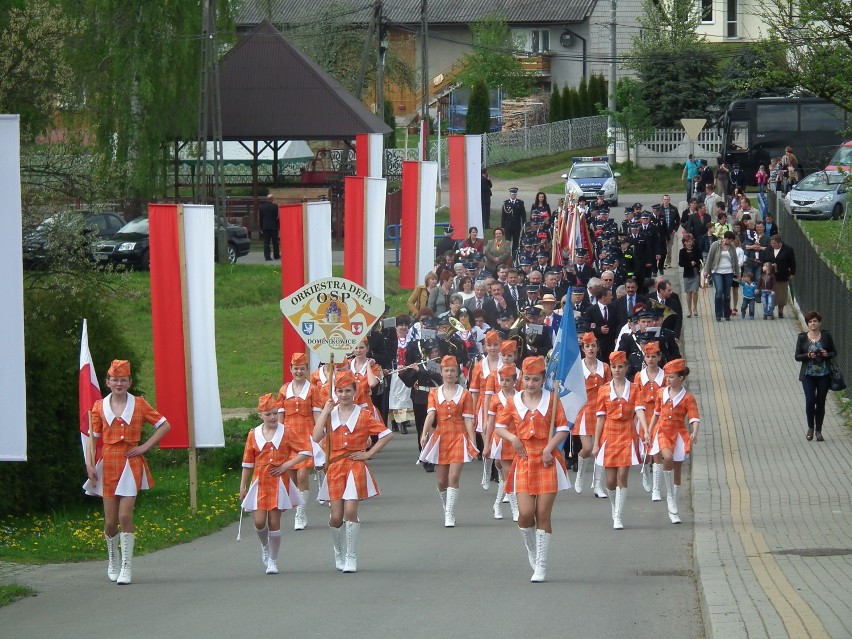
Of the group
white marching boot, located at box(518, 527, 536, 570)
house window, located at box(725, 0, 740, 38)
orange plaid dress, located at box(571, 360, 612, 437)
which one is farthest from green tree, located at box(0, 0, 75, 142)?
house window, located at box(725, 0, 740, 38)

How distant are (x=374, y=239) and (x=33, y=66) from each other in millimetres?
5556

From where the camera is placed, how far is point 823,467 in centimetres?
1652

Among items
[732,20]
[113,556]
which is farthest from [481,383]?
[732,20]

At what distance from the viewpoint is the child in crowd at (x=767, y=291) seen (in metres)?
28.2

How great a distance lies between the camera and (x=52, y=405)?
52.2ft

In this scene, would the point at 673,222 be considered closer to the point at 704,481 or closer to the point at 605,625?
the point at 704,481

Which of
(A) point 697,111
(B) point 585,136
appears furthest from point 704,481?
(B) point 585,136

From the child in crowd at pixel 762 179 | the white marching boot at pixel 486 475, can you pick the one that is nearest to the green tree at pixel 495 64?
the child in crowd at pixel 762 179

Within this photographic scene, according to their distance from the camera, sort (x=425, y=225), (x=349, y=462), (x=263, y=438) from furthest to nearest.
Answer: (x=425, y=225) < (x=349, y=462) < (x=263, y=438)

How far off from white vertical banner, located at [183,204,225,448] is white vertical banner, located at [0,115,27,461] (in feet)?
14.7

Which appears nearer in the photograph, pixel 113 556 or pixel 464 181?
pixel 113 556

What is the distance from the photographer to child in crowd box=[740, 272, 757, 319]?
28203mm

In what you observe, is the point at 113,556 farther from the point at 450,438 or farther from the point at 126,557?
the point at 450,438

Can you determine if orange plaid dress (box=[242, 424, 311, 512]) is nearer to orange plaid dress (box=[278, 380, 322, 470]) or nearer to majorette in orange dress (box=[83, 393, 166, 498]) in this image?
majorette in orange dress (box=[83, 393, 166, 498])
